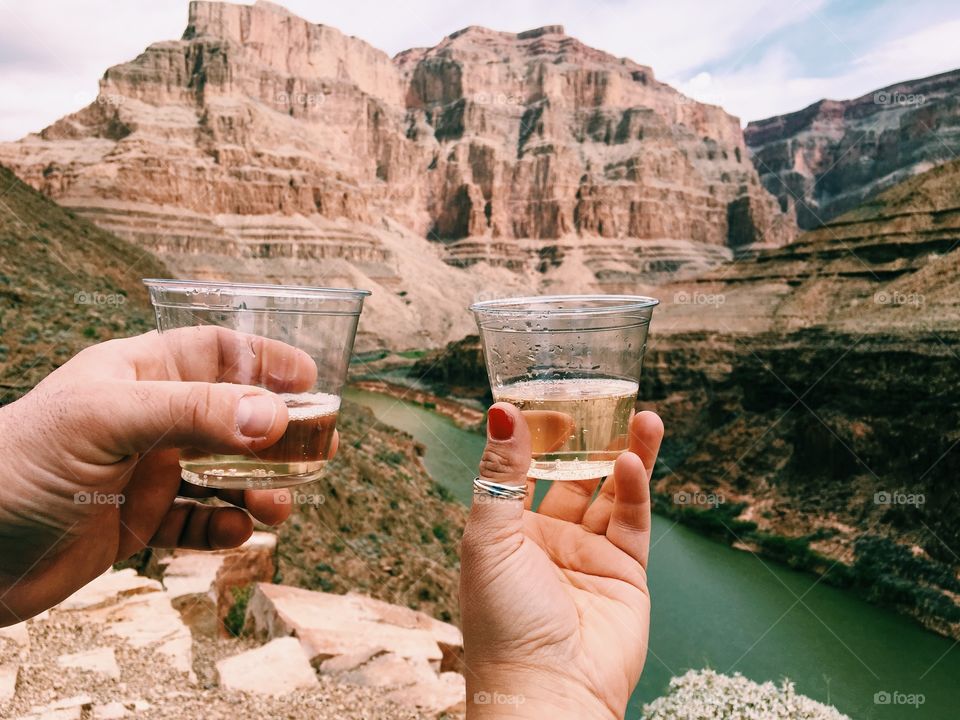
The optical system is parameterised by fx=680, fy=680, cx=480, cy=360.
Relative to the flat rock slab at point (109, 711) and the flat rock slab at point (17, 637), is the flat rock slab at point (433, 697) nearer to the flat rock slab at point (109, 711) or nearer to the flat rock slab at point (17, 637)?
the flat rock slab at point (109, 711)

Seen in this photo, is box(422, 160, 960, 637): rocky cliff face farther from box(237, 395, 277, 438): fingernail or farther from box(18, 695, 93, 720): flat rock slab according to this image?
box(237, 395, 277, 438): fingernail

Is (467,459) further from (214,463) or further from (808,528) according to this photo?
(214,463)

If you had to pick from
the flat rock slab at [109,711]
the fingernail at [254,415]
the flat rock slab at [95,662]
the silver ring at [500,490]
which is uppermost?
the fingernail at [254,415]

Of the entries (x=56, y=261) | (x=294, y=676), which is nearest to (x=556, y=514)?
(x=294, y=676)

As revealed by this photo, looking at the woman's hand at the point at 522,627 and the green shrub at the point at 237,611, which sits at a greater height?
the woman's hand at the point at 522,627

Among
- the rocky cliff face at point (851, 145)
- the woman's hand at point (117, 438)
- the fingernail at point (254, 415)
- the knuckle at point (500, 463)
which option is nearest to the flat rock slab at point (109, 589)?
the woman's hand at point (117, 438)

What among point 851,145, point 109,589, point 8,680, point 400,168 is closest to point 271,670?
point 8,680
